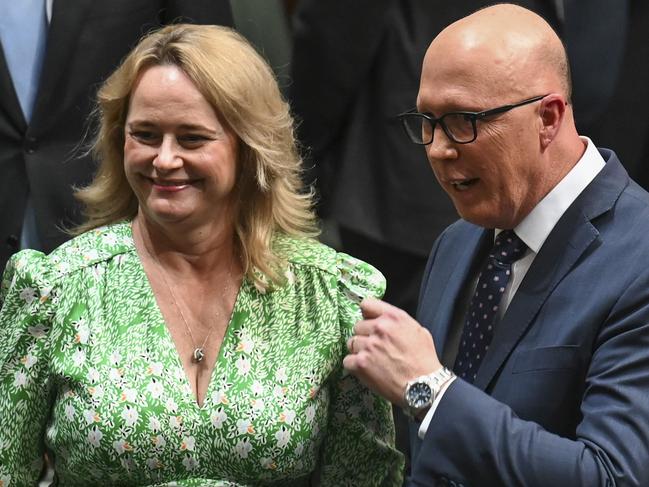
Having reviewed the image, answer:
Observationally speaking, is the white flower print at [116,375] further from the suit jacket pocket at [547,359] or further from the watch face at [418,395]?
the suit jacket pocket at [547,359]

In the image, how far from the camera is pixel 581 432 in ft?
8.17

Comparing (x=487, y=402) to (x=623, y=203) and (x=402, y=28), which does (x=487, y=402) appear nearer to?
(x=623, y=203)

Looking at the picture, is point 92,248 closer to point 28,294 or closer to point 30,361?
point 28,294

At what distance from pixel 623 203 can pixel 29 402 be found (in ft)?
4.22

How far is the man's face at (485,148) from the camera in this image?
2.65 metres

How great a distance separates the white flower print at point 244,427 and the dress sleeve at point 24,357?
16.1 inches

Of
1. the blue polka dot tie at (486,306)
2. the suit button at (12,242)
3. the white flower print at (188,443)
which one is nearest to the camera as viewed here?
the blue polka dot tie at (486,306)

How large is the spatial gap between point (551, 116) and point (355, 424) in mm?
827

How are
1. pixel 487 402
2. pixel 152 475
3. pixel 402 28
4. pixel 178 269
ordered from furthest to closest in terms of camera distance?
pixel 402 28, pixel 178 269, pixel 152 475, pixel 487 402

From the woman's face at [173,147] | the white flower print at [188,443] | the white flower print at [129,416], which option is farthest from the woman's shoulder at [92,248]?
the white flower print at [188,443]

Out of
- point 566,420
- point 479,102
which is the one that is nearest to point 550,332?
point 566,420

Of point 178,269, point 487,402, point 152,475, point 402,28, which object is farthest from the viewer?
point 402,28

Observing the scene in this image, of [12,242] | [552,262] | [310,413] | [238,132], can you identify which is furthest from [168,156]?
[12,242]

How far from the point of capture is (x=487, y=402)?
2.53 m
